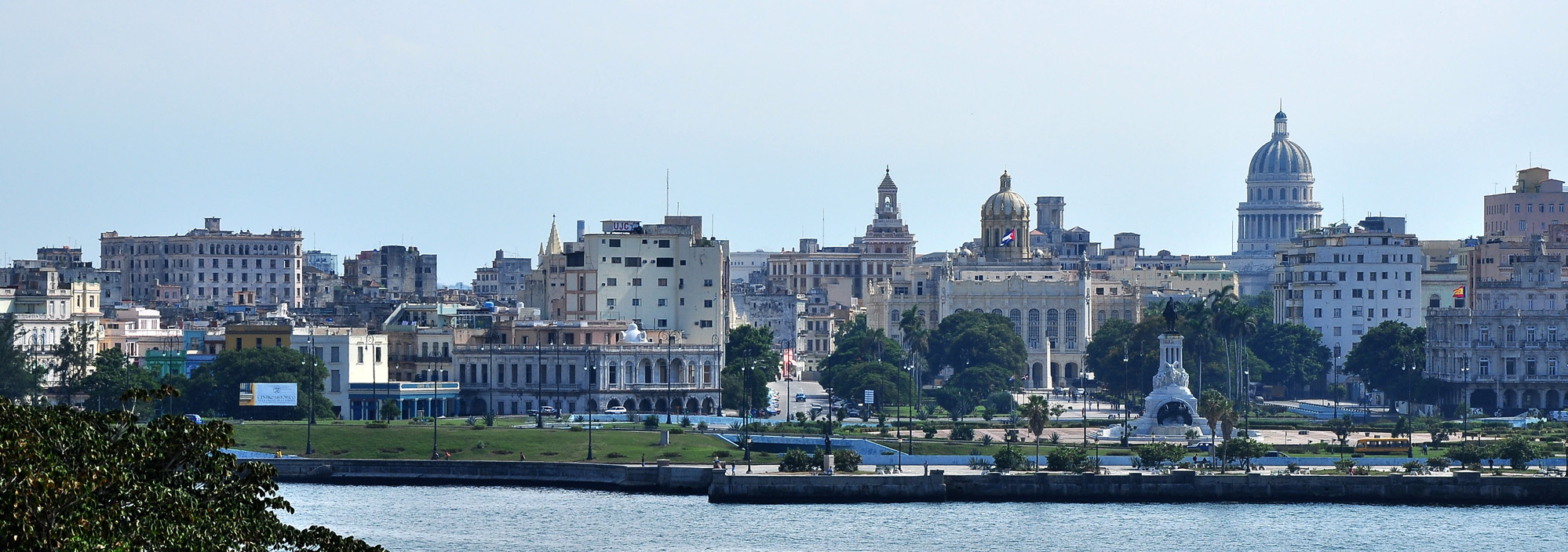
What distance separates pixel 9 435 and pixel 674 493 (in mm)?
74019

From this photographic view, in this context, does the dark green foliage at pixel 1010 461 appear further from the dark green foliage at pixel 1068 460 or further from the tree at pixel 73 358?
the tree at pixel 73 358

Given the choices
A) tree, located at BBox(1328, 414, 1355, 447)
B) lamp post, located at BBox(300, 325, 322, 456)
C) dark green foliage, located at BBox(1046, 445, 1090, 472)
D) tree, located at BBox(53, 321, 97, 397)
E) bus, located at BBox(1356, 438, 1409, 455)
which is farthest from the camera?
tree, located at BBox(53, 321, 97, 397)

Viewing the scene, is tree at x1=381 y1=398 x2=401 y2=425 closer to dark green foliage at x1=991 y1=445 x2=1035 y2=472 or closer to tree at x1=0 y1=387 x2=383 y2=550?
dark green foliage at x1=991 y1=445 x2=1035 y2=472

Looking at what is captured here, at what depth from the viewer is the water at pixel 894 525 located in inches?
4144

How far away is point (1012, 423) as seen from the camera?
15700cm

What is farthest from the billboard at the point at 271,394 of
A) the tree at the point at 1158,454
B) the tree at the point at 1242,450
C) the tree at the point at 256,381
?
the tree at the point at 1242,450

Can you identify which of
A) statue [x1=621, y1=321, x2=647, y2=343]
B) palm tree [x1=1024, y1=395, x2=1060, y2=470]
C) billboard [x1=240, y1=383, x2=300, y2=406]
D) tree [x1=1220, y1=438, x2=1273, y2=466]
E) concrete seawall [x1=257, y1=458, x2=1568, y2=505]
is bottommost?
concrete seawall [x1=257, y1=458, x2=1568, y2=505]

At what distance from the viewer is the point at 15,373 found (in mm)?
151250

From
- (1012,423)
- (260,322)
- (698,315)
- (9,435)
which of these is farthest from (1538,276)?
(9,435)

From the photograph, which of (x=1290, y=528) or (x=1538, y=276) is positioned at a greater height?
(x=1538, y=276)

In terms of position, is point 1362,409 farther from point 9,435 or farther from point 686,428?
point 9,435

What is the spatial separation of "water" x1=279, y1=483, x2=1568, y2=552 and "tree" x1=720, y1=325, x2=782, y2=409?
42.6 meters

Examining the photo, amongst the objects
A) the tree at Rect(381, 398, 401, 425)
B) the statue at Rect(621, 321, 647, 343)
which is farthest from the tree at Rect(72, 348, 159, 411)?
the statue at Rect(621, 321, 647, 343)

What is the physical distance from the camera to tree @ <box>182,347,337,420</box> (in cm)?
15325
